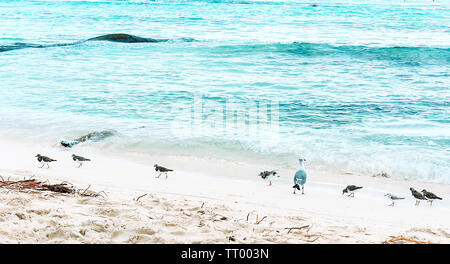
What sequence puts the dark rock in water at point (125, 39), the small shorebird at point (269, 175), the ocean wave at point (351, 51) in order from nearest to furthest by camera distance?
1. the small shorebird at point (269, 175)
2. the ocean wave at point (351, 51)
3. the dark rock in water at point (125, 39)

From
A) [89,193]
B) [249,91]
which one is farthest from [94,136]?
[249,91]

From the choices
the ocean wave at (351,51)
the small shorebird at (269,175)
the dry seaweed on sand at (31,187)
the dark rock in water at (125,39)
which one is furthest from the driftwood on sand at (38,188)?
the dark rock in water at (125,39)

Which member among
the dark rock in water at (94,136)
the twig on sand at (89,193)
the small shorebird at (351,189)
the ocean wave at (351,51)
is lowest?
the dark rock in water at (94,136)

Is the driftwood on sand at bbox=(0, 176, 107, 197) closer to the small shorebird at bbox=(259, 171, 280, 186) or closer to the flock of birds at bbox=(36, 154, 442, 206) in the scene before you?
the flock of birds at bbox=(36, 154, 442, 206)

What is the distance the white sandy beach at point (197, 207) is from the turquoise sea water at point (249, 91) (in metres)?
0.84

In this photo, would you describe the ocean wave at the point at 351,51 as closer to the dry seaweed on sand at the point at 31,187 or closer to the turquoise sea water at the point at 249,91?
the turquoise sea water at the point at 249,91

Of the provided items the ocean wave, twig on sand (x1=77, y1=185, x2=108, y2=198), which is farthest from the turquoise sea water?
twig on sand (x1=77, y1=185, x2=108, y2=198)

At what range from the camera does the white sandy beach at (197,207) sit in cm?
404

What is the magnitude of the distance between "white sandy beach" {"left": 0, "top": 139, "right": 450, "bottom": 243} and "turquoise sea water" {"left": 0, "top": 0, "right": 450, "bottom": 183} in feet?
2.75

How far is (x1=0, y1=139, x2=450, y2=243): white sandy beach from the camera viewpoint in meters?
4.04

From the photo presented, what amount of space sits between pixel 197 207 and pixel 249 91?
8.25 meters

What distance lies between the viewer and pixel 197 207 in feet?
16.6

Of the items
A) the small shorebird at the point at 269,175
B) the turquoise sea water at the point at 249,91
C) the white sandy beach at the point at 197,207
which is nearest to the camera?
the white sandy beach at the point at 197,207

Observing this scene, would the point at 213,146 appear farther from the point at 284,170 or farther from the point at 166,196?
the point at 166,196
